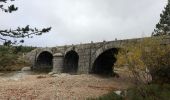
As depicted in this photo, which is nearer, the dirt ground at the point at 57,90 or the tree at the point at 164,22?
the dirt ground at the point at 57,90

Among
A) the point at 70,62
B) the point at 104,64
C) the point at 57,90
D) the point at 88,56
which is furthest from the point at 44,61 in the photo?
the point at 57,90

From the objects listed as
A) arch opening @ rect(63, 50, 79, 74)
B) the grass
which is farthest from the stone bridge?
the grass

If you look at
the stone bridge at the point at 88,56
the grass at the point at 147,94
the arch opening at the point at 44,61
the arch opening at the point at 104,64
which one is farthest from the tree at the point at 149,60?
the arch opening at the point at 44,61

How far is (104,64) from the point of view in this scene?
55.1m

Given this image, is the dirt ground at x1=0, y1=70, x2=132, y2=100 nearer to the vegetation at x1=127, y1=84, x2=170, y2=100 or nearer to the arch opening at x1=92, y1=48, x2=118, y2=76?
the vegetation at x1=127, y1=84, x2=170, y2=100

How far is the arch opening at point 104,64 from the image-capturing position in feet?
173

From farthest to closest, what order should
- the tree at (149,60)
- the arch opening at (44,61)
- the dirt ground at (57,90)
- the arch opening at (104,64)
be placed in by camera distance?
the arch opening at (44,61)
the arch opening at (104,64)
the tree at (149,60)
the dirt ground at (57,90)

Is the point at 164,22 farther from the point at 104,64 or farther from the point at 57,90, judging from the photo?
the point at 57,90

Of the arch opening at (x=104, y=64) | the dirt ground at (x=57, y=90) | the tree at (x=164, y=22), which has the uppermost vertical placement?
the tree at (x=164, y=22)

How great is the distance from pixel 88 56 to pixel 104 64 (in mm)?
3139

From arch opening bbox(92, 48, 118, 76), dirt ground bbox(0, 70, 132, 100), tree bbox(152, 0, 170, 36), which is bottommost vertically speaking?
dirt ground bbox(0, 70, 132, 100)

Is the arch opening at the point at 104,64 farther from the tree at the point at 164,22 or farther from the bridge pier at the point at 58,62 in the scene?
the tree at the point at 164,22

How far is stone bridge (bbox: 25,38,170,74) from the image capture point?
49134mm

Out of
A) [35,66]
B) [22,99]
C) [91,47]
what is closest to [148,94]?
[22,99]
